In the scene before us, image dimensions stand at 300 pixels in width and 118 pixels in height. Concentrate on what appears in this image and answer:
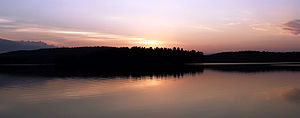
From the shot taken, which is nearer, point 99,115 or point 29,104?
point 99,115

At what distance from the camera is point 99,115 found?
16.9m

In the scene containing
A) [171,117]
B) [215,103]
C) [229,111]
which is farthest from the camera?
[215,103]

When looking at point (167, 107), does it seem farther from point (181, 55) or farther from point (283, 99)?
point (181, 55)

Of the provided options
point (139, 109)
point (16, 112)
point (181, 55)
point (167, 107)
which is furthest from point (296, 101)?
point (181, 55)

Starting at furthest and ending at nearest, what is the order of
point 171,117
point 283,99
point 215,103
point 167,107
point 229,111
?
1. point 283,99
2. point 215,103
3. point 167,107
4. point 229,111
5. point 171,117

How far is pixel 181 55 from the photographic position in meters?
198

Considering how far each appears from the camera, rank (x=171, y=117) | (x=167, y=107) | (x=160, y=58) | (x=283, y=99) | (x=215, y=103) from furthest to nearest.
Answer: (x=160, y=58)
(x=283, y=99)
(x=215, y=103)
(x=167, y=107)
(x=171, y=117)

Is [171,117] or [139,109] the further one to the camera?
[139,109]

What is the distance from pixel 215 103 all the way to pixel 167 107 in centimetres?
457

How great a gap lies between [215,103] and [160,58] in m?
165

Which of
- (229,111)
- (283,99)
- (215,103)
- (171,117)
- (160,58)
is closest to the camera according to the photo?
(171,117)

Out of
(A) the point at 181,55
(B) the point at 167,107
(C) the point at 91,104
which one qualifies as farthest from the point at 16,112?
(A) the point at 181,55

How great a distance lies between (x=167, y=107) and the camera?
19.5 meters

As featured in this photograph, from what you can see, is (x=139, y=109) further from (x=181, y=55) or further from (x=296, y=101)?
(x=181, y=55)
